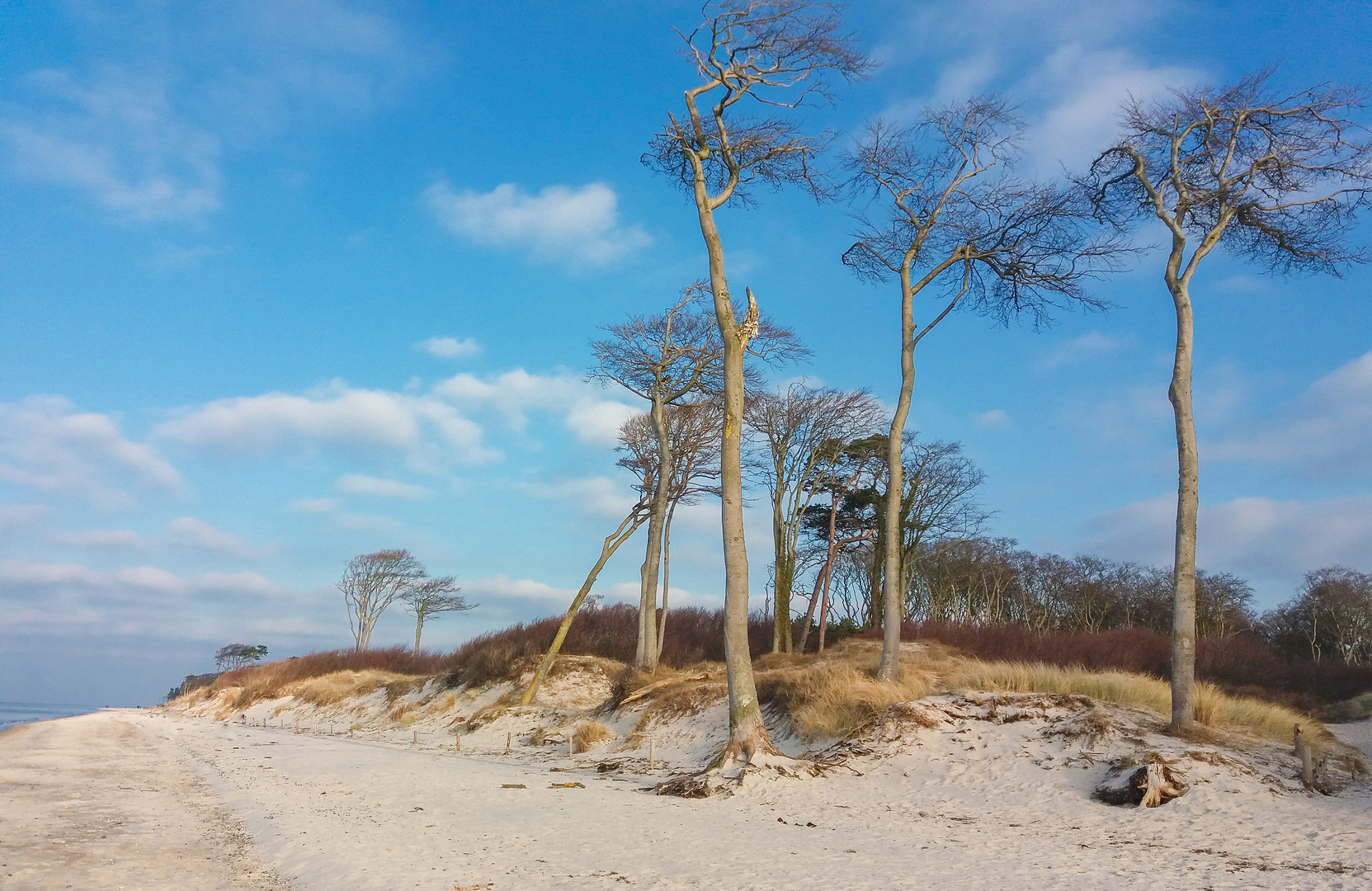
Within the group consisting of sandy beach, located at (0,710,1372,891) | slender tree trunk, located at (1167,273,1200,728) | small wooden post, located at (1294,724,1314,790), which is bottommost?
sandy beach, located at (0,710,1372,891)

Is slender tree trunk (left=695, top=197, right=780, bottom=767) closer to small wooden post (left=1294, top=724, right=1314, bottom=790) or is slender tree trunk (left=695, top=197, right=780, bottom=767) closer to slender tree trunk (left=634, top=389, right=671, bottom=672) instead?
small wooden post (left=1294, top=724, right=1314, bottom=790)

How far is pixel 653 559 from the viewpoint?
24.3 m

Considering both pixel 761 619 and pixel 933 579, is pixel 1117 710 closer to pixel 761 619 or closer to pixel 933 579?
pixel 761 619

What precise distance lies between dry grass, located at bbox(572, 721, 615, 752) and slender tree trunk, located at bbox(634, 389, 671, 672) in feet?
16.5

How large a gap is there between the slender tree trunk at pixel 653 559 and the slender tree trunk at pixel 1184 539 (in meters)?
13.9

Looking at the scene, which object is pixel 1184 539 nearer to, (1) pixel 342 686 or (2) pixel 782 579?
(2) pixel 782 579

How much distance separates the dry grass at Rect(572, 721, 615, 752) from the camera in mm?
18062

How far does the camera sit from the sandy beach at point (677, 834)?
673 centimetres

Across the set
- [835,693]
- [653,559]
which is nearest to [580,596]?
[653,559]

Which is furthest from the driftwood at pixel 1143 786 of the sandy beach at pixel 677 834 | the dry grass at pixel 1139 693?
the dry grass at pixel 1139 693

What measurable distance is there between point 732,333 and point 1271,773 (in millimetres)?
9542

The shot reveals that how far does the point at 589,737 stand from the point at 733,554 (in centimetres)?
803

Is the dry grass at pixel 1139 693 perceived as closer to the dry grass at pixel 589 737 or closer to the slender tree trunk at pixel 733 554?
the slender tree trunk at pixel 733 554

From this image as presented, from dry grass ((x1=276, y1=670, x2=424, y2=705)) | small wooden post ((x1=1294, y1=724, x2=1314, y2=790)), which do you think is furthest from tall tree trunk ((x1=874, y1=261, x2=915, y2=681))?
dry grass ((x1=276, y1=670, x2=424, y2=705))
